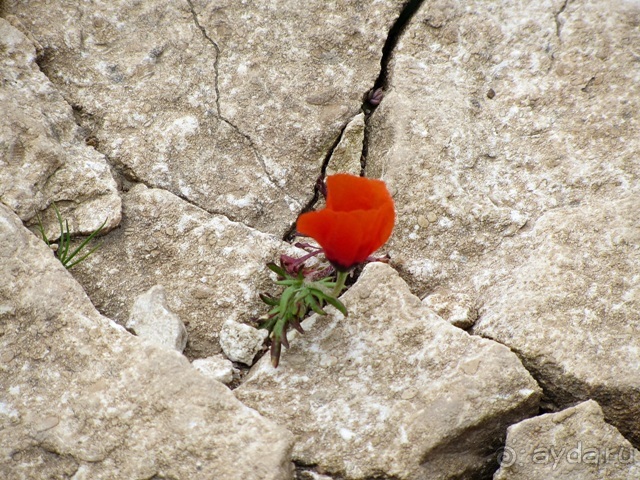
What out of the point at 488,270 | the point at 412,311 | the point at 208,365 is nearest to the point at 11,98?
the point at 208,365

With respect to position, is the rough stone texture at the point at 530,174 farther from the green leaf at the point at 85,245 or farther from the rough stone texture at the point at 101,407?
the green leaf at the point at 85,245

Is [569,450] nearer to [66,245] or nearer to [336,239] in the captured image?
Result: [336,239]

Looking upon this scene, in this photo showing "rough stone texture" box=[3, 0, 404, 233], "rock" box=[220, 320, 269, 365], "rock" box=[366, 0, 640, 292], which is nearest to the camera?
"rock" box=[220, 320, 269, 365]

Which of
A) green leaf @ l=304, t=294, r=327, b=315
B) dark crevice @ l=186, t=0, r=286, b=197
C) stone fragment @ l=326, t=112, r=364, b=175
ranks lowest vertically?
green leaf @ l=304, t=294, r=327, b=315

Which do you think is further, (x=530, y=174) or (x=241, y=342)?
(x=530, y=174)

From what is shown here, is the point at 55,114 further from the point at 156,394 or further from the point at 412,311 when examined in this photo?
the point at 412,311

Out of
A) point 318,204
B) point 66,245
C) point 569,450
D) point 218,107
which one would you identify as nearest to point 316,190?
point 318,204

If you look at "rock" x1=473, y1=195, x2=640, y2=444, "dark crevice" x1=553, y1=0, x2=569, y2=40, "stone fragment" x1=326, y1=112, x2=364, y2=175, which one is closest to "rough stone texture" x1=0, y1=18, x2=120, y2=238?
"stone fragment" x1=326, y1=112, x2=364, y2=175

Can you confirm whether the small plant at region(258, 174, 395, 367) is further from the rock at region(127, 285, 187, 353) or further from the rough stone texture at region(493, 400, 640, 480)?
the rough stone texture at region(493, 400, 640, 480)
